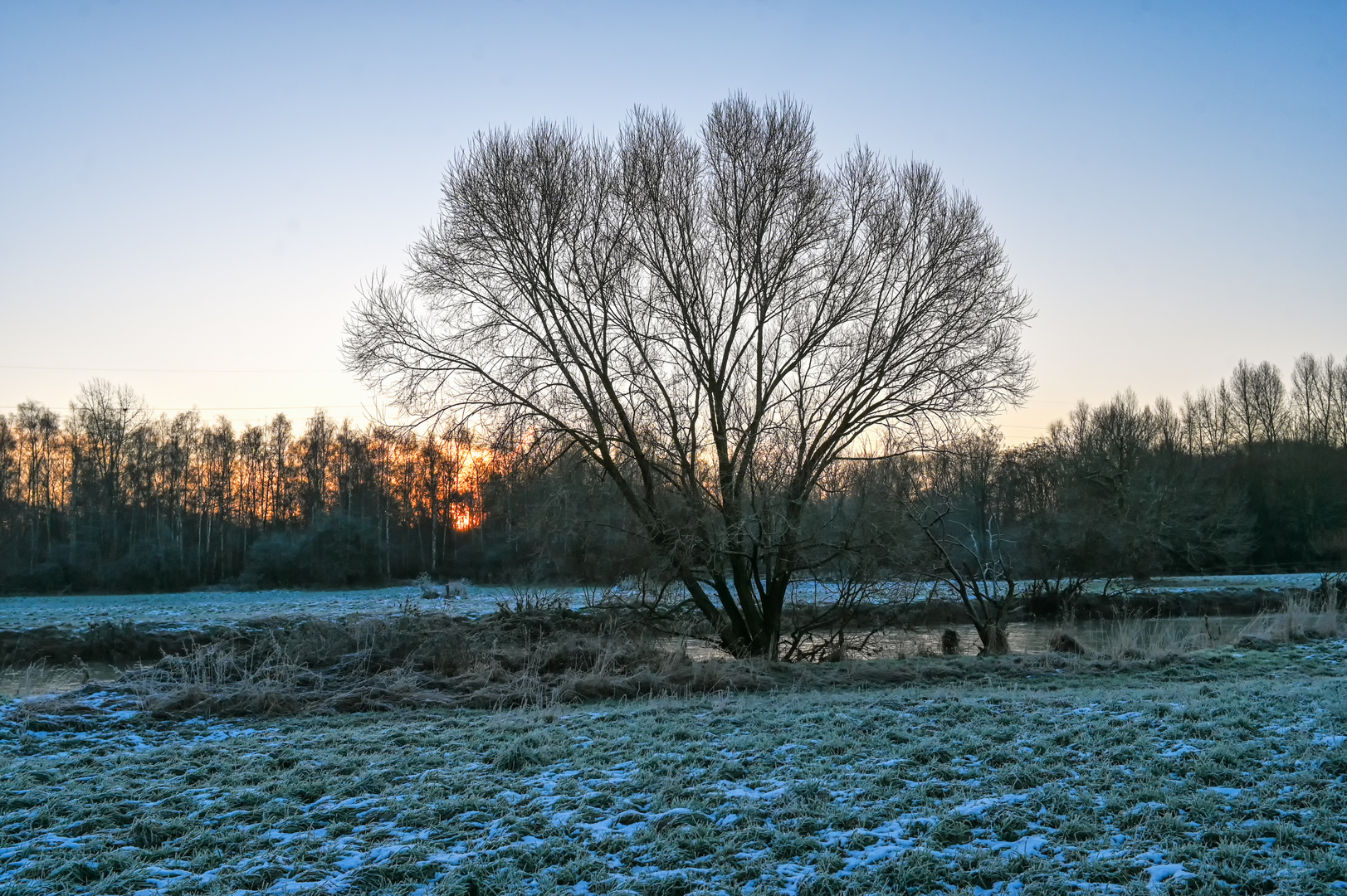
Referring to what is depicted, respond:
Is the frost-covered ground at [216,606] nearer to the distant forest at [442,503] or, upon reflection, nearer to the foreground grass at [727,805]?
the distant forest at [442,503]

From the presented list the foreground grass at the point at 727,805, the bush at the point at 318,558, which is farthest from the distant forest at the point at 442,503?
the foreground grass at the point at 727,805

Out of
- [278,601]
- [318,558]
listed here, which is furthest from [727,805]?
[318,558]

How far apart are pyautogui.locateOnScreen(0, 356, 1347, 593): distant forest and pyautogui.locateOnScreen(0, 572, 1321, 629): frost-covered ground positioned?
5.65 ft

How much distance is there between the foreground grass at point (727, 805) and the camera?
4488 mm

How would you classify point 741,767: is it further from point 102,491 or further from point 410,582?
point 102,491

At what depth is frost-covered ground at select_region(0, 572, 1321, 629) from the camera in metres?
24.2

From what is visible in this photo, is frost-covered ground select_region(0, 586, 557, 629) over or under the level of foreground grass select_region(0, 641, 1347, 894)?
under

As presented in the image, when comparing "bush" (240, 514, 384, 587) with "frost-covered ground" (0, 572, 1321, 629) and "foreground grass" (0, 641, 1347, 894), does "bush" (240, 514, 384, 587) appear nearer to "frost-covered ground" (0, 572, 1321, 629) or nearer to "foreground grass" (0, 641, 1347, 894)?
"frost-covered ground" (0, 572, 1321, 629)

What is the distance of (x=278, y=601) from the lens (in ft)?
114

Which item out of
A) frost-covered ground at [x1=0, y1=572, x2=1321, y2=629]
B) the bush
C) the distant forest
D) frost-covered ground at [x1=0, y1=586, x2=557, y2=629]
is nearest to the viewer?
frost-covered ground at [x1=0, y1=572, x2=1321, y2=629]

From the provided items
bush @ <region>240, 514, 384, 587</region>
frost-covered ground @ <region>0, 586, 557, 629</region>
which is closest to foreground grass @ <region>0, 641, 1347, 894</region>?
frost-covered ground @ <region>0, 586, 557, 629</region>

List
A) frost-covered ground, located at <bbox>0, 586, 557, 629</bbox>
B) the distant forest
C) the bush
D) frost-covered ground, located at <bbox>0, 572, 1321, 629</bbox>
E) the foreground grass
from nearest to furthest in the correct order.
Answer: the foreground grass
frost-covered ground, located at <bbox>0, 572, 1321, 629</bbox>
frost-covered ground, located at <bbox>0, 586, 557, 629</bbox>
the distant forest
the bush

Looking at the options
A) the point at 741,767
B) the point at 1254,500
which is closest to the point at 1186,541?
the point at 1254,500

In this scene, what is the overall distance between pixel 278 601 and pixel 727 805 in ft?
111
